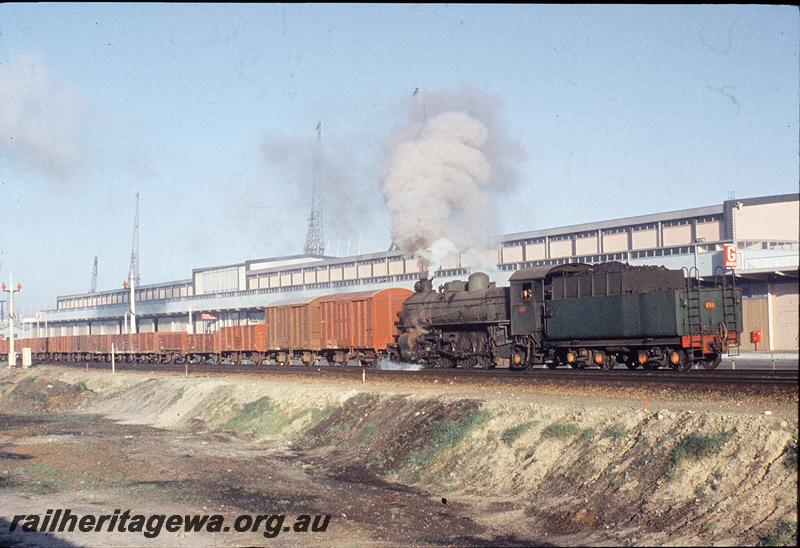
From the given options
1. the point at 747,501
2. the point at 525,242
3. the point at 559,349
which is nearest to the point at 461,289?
the point at 559,349

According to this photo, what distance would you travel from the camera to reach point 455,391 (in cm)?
2445

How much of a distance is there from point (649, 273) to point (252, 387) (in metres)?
17.2

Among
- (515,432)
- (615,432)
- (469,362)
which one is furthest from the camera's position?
(469,362)

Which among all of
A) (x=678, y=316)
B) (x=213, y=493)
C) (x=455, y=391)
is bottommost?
(x=213, y=493)

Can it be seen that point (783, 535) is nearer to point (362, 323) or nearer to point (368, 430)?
point (368, 430)

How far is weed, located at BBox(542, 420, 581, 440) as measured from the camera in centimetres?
1711

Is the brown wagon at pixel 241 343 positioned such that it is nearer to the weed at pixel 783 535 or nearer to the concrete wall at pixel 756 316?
the concrete wall at pixel 756 316

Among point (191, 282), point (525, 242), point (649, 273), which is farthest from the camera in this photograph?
point (191, 282)

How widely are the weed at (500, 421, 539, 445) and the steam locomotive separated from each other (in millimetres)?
8211

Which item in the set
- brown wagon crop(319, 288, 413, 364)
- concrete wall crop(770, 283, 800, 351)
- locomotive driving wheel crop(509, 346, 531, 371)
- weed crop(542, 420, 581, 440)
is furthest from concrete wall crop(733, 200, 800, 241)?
weed crop(542, 420, 581, 440)

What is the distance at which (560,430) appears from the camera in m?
17.3

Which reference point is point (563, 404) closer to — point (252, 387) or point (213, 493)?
point (213, 493)

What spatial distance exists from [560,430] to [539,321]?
37.4ft

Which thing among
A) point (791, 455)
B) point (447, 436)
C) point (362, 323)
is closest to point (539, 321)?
point (447, 436)
